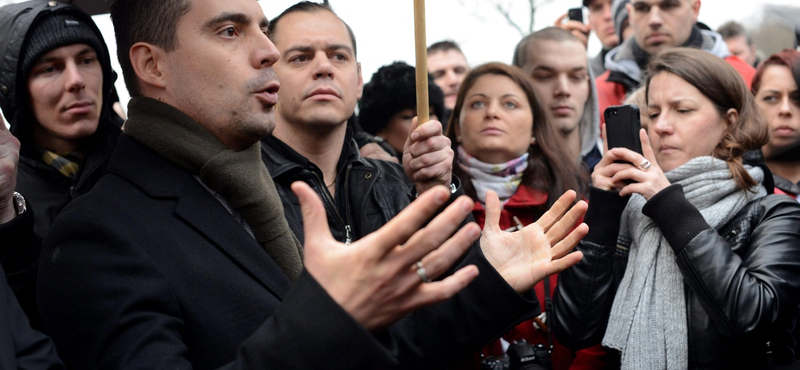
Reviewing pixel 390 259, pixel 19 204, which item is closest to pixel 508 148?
pixel 19 204

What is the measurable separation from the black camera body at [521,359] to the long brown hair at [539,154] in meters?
0.84

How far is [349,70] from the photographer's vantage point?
11.3 feet

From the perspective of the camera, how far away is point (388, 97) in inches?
194

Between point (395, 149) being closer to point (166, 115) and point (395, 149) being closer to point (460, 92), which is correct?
point (460, 92)

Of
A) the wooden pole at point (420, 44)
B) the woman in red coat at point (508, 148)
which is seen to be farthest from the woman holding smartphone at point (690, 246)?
the wooden pole at point (420, 44)

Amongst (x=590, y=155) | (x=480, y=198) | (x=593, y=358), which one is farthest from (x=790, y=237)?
(x=590, y=155)

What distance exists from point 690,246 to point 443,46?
3.98 meters

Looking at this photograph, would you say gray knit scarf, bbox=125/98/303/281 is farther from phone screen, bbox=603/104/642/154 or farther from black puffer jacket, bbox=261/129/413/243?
phone screen, bbox=603/104/642/154

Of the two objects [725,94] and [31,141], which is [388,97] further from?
[31,141]

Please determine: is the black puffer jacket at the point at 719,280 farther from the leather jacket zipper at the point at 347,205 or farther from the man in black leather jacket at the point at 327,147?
the leather jacket zipper at the point at 347,205

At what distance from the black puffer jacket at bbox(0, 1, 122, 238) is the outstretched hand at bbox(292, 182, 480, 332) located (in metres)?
1.83

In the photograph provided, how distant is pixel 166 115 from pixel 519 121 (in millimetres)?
2221

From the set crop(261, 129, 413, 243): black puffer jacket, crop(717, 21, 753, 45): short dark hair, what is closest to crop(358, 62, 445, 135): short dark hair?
crop(261, 129, 413, 243): black puffer jacket

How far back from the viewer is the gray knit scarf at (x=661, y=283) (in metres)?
2.93
